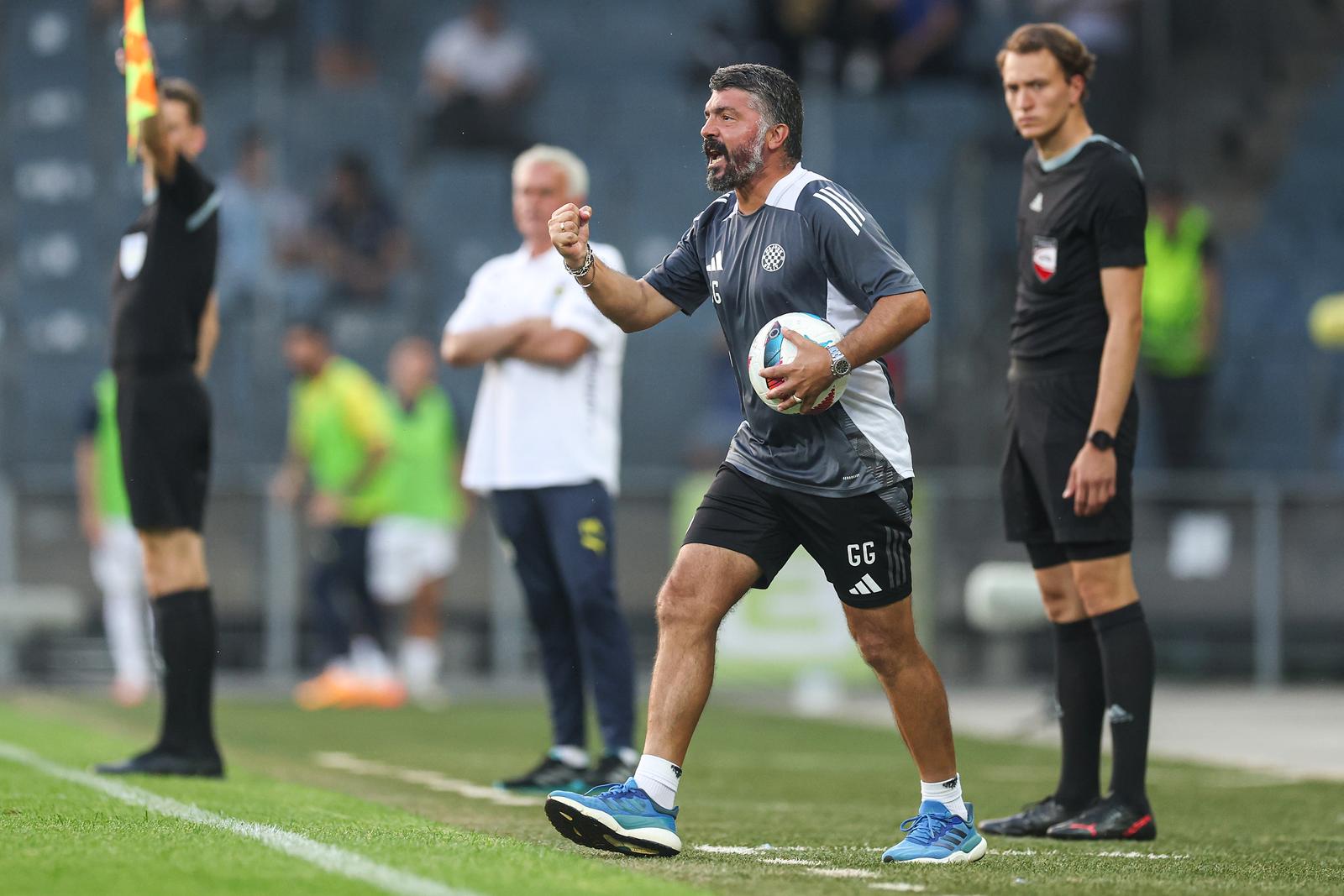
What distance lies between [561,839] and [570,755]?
1.79 m

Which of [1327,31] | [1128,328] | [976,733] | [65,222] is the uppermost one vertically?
[1327,31]

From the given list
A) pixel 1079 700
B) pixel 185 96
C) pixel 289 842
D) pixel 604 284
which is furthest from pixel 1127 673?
pixel 185 96

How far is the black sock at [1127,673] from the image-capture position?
226 inches

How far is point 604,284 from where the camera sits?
4996 millimetres

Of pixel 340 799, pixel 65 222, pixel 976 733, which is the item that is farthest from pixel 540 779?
pixel 65 222

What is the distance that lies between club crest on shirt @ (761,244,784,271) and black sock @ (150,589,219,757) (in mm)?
2795

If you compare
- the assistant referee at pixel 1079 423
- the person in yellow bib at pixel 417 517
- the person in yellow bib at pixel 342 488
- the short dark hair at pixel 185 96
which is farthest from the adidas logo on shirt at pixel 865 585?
the person in yellow bib at pixel 417 517

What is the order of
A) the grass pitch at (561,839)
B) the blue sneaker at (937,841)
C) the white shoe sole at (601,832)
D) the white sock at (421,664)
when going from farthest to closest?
the white sock at (421,664) < the blue sneaker at (937,841) < the white shoe sole at (601,832) < the grass pitch at (561,839)

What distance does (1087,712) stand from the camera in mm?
5980

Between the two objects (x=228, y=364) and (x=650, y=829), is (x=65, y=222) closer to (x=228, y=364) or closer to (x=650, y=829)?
(x=228, y=364)

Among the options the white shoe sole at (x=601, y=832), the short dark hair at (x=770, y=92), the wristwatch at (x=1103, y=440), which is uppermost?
the short dark hair at (x=770, y=92)

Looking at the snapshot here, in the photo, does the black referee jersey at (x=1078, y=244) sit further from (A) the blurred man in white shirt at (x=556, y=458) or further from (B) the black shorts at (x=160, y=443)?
(B) the black shorts at (x=160, y=443)

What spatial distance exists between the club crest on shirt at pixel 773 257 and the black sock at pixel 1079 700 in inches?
67.5

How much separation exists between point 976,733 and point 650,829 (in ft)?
20.0
